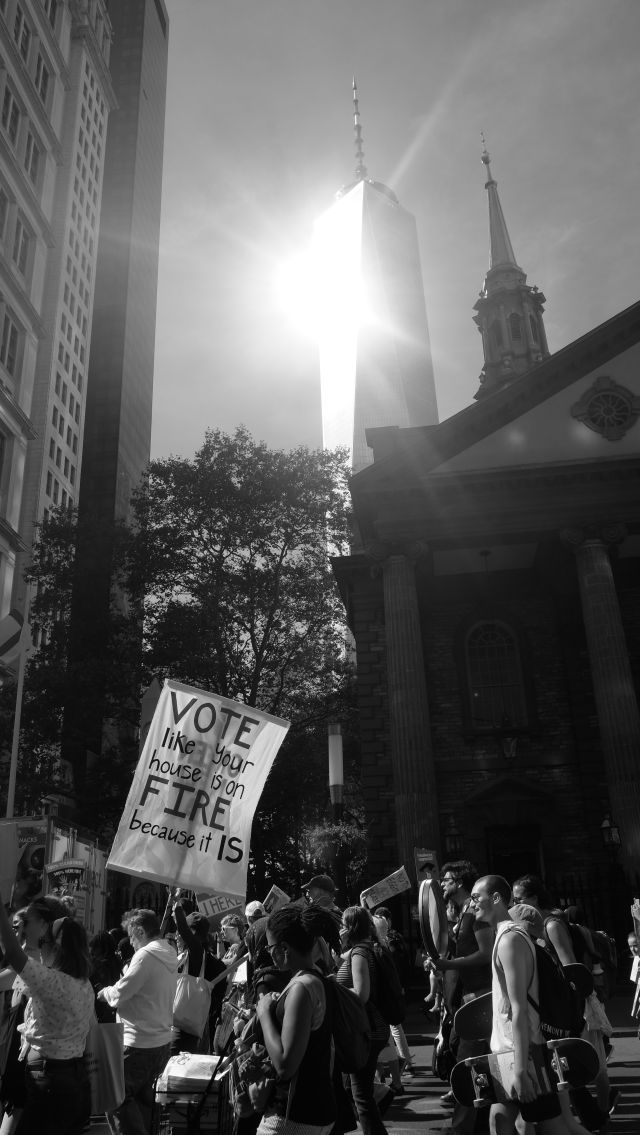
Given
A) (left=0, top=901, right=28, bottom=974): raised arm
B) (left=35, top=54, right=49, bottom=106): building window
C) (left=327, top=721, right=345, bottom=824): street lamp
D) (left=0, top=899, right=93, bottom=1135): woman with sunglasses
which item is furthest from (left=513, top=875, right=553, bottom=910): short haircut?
(left=35, top=54, right=49, bottom=106): building window

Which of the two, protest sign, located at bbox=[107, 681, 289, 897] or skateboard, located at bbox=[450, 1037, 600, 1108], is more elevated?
protest sign, located at bbox=[107, 681, 289, 897]

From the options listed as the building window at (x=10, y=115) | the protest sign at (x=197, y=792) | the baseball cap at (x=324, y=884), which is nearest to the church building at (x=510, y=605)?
the baseball cap at (x=324, y=884)

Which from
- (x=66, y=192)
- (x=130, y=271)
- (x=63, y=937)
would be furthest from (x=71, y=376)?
(x=63, y=937)

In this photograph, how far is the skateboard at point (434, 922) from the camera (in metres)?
8.38

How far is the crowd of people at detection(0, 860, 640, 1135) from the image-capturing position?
3902 millimetres

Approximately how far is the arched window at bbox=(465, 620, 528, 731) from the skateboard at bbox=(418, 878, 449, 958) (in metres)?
16.0

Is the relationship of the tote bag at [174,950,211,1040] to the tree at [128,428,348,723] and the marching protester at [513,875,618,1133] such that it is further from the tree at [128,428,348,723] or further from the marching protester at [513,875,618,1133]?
the tree at [128,428,348,723]

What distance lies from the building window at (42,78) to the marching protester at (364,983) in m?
57.8

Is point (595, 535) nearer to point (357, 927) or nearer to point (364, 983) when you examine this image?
point (357, 927)

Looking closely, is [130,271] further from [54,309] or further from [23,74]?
[23,74]

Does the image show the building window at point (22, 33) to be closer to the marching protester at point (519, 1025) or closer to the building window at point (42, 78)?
the building window at point (42, 78)

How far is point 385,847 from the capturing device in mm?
23469

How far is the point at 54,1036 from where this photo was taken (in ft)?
15.3

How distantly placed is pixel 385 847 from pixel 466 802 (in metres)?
2.54
